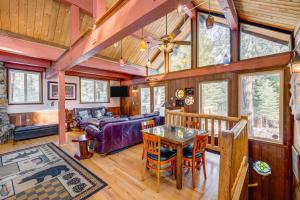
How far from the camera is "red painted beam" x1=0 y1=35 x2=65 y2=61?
10.5 ft

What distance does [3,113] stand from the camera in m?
4.82

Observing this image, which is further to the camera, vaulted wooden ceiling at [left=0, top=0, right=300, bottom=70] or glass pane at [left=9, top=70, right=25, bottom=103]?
glass pane at [left=9, top=70, right=25, bottom=103]

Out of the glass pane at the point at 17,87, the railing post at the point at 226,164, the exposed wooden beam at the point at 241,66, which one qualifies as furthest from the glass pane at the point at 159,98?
the glass pane at the point at 17,87

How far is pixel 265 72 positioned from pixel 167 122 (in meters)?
3.04

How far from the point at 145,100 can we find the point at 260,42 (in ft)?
17.4

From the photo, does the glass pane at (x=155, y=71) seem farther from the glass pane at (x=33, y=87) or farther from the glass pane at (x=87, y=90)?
the glass pane at (x=33, y=87)

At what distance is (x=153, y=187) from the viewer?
2.39m

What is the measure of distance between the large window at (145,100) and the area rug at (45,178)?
4.56 meters

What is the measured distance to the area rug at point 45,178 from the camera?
2.18 meters

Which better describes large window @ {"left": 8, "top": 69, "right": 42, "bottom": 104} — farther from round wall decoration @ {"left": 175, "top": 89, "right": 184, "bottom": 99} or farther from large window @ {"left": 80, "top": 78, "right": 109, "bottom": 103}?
round wall decoration @ {"left": 175, "top": 89, "right": 184, "bottom": 99}

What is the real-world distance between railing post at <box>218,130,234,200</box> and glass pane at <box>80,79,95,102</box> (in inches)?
289

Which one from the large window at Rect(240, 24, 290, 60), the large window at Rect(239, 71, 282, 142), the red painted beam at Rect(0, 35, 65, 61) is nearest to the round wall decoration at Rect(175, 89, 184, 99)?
the large window at Rect(239, 71, 282, 142)

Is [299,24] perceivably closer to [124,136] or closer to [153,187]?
[153,187]

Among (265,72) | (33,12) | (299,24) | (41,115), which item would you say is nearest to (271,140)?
(265,72)
